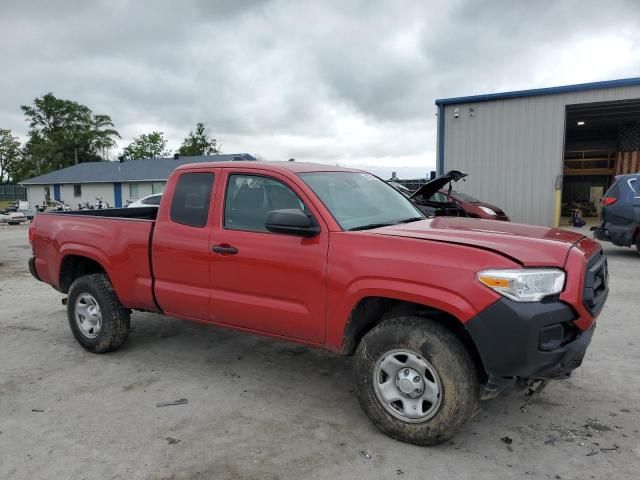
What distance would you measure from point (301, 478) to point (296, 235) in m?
1.56

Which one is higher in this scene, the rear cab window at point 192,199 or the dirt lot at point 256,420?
the rear cab window at point 192,199

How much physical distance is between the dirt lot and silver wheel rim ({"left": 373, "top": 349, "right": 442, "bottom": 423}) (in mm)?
226

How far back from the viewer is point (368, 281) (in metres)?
3.23

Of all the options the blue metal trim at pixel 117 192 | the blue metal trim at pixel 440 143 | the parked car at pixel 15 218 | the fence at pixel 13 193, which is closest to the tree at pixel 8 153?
the fence at pixel 13 193

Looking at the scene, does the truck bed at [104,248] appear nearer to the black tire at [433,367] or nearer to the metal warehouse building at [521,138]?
the black tire at [433,367]

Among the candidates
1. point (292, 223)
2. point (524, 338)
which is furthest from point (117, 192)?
point (524, 338)

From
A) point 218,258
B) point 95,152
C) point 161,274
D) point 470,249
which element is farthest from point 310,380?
point 95,152

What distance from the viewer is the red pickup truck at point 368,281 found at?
9.43 ft

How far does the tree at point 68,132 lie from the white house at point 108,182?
19527mm

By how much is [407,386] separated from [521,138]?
16646 millimetres

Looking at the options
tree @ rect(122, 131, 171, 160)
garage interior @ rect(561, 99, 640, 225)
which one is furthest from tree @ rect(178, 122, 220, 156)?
garage interior @ rect(561, 99, 640, 225)

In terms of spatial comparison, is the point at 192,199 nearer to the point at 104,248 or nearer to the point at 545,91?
the point at 104,248

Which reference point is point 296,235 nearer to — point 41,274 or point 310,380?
point 310,380

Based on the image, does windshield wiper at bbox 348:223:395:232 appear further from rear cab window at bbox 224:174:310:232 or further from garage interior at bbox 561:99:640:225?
garage interior at bbox 561:99:640:225
